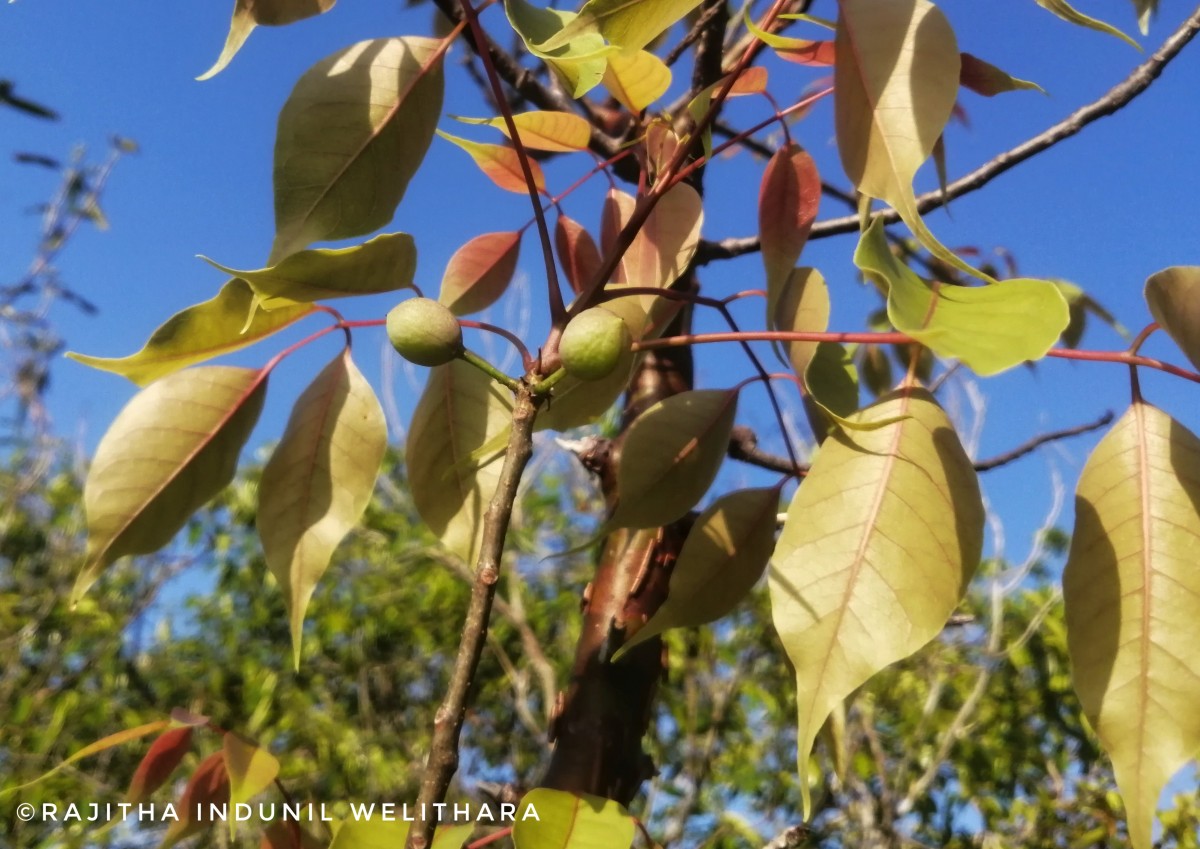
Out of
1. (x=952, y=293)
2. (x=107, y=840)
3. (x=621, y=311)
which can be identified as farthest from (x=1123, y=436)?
(x=107, y=840)

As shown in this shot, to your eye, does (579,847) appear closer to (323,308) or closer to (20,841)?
(323,308)

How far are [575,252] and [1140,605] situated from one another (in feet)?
1.55

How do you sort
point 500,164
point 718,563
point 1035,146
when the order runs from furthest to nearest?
point 1035,146, point 500,164, point 718,563

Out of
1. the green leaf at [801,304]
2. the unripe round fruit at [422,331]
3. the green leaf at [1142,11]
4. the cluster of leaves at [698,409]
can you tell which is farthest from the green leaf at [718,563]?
the green leaf at [1142,11]

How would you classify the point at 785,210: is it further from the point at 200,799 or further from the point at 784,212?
the point at 200,799

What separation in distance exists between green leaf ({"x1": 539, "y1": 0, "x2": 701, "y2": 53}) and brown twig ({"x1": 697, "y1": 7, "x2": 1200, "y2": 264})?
29cm

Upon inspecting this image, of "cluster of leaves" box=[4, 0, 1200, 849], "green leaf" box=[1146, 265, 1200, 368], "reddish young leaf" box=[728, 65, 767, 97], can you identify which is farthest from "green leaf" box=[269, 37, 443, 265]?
"green leaf" box=[1146, 265, 1200, 368]

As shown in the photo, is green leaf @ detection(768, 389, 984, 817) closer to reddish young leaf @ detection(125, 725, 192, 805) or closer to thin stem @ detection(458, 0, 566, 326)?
thin stem @ detection(458, 0, 566, 326)

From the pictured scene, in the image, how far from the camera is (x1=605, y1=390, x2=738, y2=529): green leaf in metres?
0.56

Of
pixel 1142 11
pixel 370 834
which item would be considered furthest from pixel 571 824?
pixel 1142 11

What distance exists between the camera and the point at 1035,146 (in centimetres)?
90

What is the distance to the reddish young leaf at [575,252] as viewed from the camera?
2.32ft

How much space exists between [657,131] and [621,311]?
131 mm

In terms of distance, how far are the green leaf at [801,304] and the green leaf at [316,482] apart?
0.28 m
